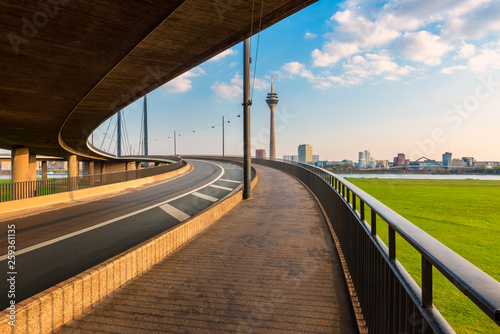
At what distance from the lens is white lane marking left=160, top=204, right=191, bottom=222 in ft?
37.4

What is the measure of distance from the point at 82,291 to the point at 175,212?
855 centimetres

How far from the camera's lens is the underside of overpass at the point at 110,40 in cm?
688

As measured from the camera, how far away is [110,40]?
8281 millimetres

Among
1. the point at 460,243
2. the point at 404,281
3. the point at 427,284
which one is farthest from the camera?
the point at 460,243

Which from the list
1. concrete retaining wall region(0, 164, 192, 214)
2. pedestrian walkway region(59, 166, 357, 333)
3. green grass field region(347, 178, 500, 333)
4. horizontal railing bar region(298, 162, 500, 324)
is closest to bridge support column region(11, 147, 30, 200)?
concrete retaining wall region(0, 164, 192, 214)

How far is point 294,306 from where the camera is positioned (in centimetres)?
410

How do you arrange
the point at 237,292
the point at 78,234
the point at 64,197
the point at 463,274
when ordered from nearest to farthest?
1. the point at 463,274
2. the point at 237,292
3. the point at 78,234
4. the point at 64,197

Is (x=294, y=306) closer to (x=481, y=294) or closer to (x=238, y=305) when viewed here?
(x=238, y=305)

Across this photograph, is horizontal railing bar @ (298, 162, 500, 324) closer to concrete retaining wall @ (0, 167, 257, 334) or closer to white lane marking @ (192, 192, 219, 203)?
concrete retaining wall @ (0, 167, 257, 334)

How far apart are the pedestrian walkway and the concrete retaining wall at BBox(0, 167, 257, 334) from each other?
0.14m

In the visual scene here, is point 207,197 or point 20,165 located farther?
point 20,165

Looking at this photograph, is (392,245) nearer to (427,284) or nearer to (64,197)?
(427,284)

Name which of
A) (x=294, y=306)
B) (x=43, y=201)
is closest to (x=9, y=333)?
(x=294, y=306)

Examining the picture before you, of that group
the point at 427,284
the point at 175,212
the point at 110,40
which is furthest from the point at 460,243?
the point at 110,40
